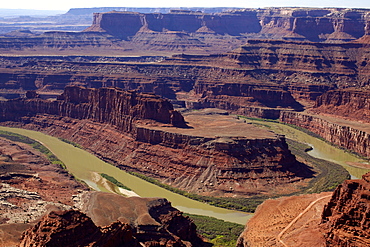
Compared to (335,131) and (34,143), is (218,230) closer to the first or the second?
(34,143)

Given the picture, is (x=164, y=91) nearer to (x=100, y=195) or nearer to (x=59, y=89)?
(x=59, y=89)

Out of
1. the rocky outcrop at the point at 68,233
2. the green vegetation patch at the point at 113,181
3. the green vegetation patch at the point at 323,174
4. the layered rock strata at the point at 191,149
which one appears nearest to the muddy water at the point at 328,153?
the green vegetation patch at the point at 323,174

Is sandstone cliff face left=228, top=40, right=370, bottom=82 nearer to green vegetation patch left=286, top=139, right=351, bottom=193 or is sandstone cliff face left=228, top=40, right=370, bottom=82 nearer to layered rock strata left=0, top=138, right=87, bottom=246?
green vegetation patch left=286, top=139, right=351, bottom=193

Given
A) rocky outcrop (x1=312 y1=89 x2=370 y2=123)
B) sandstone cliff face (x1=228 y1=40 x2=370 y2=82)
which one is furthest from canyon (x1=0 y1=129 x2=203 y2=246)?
sandstone cliff face (x1=228 y1=40 x2=370 y2=82)

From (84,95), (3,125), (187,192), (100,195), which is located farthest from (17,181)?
(3,125)

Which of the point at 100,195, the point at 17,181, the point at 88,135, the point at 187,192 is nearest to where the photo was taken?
the point at 100,195

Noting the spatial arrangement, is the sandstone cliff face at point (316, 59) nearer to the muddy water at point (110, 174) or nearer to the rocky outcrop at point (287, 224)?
the muddy water at point (110, 174)

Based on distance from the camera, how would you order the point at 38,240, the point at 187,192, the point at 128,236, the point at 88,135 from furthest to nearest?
the point at 88,135 → the point at 187,192 → the point at 128,236 → the point at 38,240
